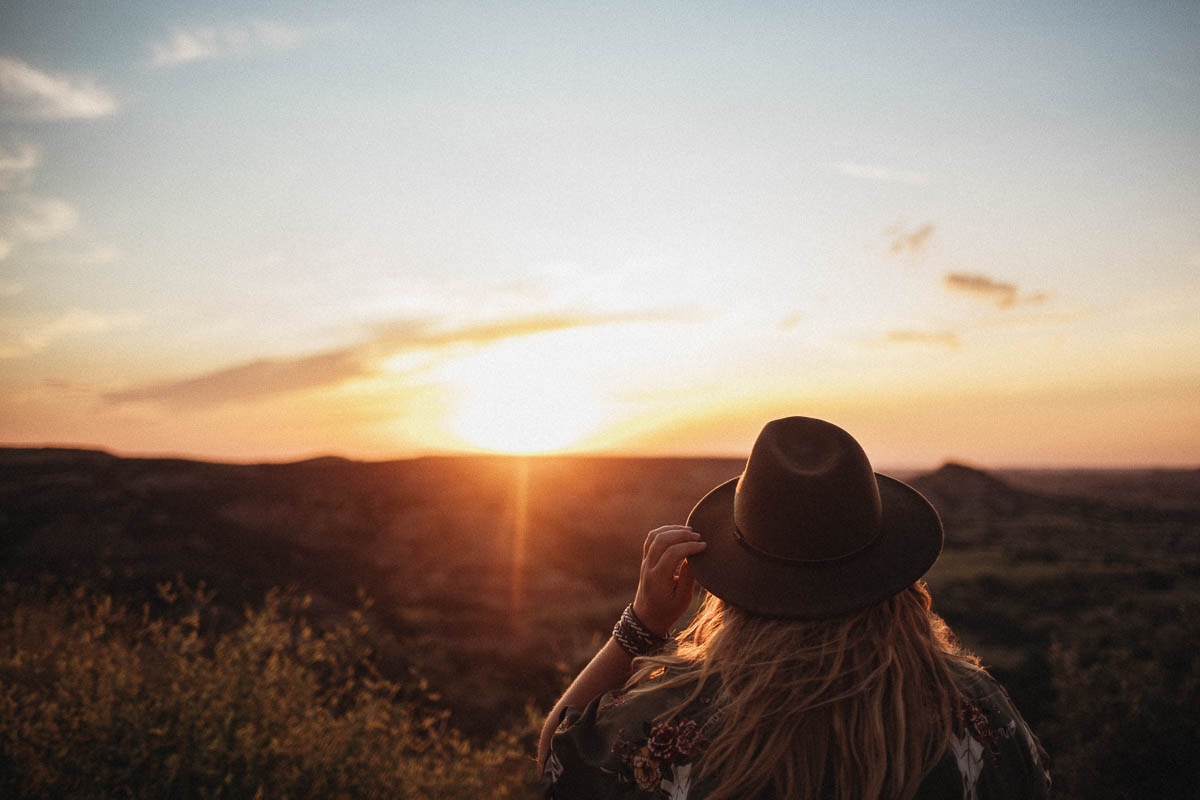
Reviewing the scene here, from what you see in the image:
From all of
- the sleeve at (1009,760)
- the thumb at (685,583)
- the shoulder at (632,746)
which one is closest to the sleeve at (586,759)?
the shoulder at (632,746)

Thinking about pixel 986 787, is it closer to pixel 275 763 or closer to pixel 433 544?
pixel 275 763

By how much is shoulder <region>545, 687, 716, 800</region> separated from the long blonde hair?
3 centimetres

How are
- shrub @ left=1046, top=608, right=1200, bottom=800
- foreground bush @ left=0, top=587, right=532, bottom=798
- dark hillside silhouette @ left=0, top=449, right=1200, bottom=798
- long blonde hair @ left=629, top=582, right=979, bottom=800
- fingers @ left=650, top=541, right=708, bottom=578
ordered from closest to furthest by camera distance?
long blonde hair @ left=629, top=582, right=979, bottom=800 < fingers @ left=650, top=541, right=708, bottom=578 < foreground bush @ left=0, top=587, right=532, bottom=798 < shrub @ left=1046, top=608, right=1200, bottom=800 < dark hillside silhouette @ left=0, top=449, right=1200, bottom=798

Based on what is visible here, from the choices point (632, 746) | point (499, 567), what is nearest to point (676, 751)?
point (632, 746)

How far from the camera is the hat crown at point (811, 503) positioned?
1.58 metres

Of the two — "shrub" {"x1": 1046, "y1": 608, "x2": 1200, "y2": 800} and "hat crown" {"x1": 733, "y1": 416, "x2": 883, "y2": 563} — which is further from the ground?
"hat crown" {"x1": 733, "y1": 416, "x2": 883, "y2": 563}

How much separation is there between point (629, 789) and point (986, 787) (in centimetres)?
84

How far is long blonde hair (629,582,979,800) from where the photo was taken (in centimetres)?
143

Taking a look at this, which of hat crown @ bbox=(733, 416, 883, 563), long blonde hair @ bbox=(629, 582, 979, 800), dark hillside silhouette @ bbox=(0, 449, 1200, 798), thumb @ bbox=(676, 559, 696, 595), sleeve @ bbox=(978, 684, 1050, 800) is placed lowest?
dark hillside silhouette @ bbox=(0, 449, 1200, 798)

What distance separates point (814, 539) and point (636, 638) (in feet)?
1.81

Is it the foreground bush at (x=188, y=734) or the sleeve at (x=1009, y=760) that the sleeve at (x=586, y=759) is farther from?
the foreground bush at (x=188, y=734)

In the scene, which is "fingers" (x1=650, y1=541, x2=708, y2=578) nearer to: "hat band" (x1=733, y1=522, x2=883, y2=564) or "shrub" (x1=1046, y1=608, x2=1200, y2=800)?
"hat band" (x1=733, y1=522, x2=883, y2=564)

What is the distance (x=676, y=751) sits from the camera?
1480mm

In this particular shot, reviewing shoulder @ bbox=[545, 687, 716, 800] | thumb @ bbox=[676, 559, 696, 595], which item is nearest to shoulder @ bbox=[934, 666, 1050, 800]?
shoulder @ bbox=[545, 687, 716, 800]
